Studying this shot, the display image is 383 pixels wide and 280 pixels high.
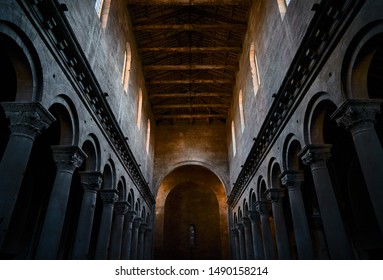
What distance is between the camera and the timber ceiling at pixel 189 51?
15.5 meters

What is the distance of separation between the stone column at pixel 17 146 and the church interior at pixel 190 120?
2 centimetres

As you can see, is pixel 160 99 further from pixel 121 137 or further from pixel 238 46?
pixel 121 137

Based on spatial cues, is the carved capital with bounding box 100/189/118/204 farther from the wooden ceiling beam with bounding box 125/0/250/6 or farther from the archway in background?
the archway in background

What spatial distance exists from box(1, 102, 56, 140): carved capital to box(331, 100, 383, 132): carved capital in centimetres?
625

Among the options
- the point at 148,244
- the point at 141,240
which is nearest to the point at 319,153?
the point at 141,240

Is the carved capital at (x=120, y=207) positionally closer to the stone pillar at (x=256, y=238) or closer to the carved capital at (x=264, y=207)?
the carved capital at (x=264, y=207)

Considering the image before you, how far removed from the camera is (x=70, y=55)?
745cm

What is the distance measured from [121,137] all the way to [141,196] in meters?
7.16

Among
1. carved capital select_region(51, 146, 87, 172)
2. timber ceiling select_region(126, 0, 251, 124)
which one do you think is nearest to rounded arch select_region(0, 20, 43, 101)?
carved capital select_region(51, 146, 87, 172)

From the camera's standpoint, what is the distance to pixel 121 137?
40.0 ft

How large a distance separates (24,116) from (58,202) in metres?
2.53

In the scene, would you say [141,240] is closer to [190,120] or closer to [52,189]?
[190,120]

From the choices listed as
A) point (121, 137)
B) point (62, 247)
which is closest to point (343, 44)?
point (121, 137)

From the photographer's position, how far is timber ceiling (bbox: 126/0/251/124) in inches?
610
